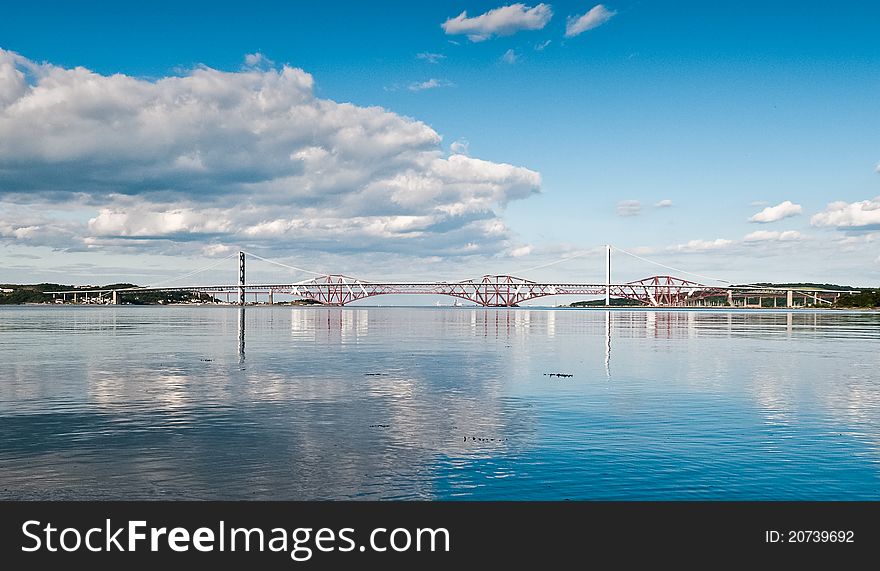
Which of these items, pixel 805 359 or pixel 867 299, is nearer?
pixel 805 359

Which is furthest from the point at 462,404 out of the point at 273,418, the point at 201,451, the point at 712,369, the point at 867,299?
the point at 867,299

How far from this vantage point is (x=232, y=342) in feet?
171

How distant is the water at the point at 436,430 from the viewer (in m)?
12.8

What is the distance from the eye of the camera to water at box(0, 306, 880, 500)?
12820 millimetres

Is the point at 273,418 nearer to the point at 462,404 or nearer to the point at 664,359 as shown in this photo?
the point at 462,404

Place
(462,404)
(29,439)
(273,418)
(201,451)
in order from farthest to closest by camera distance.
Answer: (462,404) → (273,418) → (29,439) → (201,451)

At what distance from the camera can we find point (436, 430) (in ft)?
58.1

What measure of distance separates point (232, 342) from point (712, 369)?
107 feet

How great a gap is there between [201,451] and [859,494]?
1227 cm
